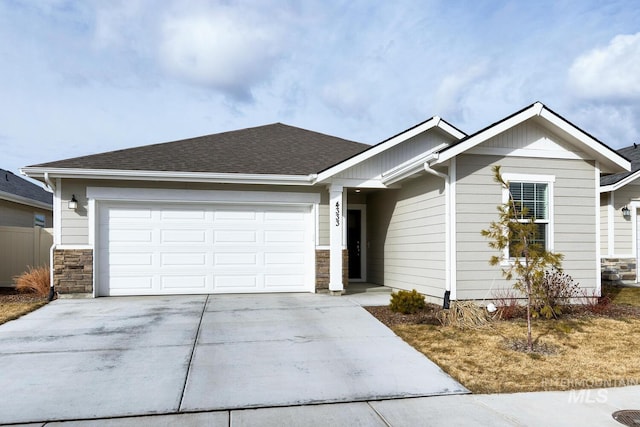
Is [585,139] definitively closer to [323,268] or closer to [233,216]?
[323,268]

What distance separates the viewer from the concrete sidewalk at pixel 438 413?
14.0 feet

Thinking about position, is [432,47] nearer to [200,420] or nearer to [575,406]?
[575,406]

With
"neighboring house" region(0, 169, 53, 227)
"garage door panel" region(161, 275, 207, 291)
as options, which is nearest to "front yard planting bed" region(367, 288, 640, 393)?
"garage door panel" region(161, 275, 207, 291)

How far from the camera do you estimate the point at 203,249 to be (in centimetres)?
1156

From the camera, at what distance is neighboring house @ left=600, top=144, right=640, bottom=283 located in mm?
13508

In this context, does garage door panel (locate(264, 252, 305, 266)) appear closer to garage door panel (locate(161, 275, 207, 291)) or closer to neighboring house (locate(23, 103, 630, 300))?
neighboring house (locate(23, 103, 630, 300))

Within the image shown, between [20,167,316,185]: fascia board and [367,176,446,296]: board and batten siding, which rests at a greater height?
[20,167,316,185]: fascia board

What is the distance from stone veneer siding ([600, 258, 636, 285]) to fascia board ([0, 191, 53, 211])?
18.2m

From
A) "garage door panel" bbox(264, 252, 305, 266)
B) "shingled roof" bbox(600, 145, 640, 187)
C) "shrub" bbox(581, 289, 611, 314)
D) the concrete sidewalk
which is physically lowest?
the concrete sidewalk

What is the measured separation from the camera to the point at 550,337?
24.2ft

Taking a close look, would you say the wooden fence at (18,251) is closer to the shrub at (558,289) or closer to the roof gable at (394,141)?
the roof gable at (394,141)

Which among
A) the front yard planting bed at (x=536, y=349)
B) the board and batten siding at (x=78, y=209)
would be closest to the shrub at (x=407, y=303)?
the front yard planting bed at (x=536, y=349)

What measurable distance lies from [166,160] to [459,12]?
7929 mm

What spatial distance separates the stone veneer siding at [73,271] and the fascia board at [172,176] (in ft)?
5.79
